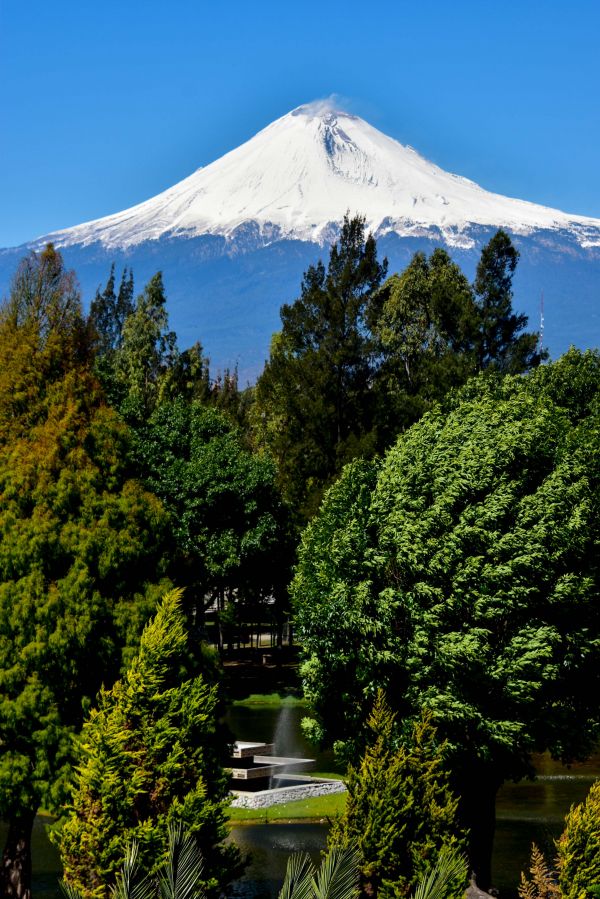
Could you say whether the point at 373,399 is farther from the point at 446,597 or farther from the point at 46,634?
the point at 46,634

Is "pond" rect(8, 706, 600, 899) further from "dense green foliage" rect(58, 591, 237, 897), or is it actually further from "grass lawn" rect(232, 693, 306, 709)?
"grass lawn" rect(232, 693, 306, 709)

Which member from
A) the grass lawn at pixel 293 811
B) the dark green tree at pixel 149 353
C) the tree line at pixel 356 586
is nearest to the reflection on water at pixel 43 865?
the tree line at pixel 356 586

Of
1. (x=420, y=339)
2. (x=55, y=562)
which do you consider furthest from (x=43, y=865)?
(x=420, y=339)

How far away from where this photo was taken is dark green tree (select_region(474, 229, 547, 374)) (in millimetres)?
61156

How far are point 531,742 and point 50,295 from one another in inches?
1101

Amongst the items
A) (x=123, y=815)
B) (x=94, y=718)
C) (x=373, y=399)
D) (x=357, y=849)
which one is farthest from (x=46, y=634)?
(x=373, y=399)

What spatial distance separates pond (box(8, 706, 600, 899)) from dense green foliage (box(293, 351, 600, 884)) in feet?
10.6

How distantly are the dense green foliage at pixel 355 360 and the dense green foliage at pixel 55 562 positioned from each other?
100 ft

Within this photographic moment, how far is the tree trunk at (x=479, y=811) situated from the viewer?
2275 centimetres

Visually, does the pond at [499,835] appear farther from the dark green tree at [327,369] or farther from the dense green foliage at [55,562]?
the dark green tree at [327,369]

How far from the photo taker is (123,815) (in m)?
15.3

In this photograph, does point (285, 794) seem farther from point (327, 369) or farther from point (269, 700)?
point (327, 369)

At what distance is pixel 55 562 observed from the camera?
2047 centimetres

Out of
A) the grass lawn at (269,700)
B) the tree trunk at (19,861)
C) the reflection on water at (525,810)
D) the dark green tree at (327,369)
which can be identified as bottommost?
the grass lawn at (269,700)
